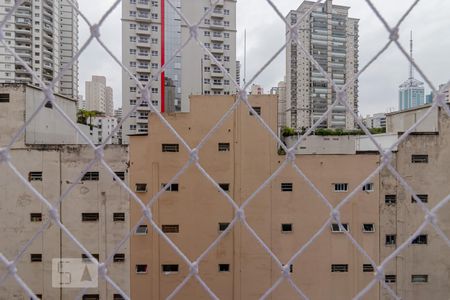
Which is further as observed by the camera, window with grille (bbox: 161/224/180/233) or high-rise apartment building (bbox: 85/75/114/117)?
high-rise apartment building (bbox: 85/75/114/117)

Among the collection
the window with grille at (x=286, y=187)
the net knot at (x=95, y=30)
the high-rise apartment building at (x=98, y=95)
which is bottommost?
the window with grille at (x=286, y=187)

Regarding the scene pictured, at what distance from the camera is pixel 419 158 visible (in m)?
3.15

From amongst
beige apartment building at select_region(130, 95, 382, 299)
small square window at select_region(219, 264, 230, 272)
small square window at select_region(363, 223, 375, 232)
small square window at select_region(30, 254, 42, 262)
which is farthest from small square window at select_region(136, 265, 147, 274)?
small square window at select_region(363, 223, 375, 232)

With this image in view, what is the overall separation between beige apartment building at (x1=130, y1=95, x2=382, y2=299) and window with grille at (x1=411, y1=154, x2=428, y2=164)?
0.36 metres

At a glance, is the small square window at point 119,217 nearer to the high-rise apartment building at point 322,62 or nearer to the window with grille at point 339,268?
the window with grille at point 339,268

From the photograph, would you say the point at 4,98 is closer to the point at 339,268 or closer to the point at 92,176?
the point at 92,176

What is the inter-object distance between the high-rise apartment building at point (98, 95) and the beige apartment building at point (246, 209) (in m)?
8.65

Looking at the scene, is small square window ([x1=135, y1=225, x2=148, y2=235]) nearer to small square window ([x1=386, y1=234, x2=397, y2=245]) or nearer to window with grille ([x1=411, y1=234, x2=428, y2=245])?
small square window ([x1=386, y1=234, x2=397, y2=245])

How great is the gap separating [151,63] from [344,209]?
6.38 meters

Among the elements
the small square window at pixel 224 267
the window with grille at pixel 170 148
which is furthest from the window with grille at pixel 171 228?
the window with grille at pixel 170 148

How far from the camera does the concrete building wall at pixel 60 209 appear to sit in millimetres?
2977

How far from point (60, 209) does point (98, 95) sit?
9.89m

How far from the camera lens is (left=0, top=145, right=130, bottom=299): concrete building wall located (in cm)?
298

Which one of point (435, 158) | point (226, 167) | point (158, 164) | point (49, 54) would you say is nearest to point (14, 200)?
point (158, 164)
